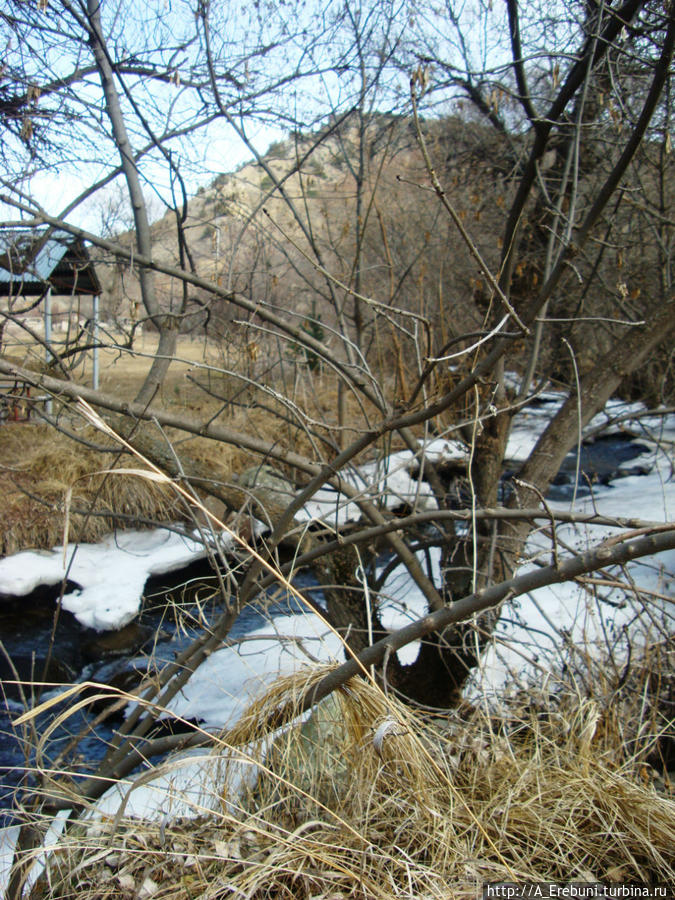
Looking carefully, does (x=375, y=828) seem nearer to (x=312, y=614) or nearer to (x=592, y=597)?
(x=312, y=614)

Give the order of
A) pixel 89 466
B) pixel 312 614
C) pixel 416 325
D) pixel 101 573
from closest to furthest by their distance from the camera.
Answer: pixel 416 325 < pixel 312 614 < pixel 101 573 < pixel 89 466

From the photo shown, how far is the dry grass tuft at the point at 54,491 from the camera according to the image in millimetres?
6560

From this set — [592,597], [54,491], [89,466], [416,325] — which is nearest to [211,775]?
[416,325]

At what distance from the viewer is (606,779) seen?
1915mm

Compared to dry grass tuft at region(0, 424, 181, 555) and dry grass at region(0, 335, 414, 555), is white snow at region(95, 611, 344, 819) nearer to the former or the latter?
dry grass at region(0, 335, 414, 555)

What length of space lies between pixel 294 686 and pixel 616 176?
4.92 ft

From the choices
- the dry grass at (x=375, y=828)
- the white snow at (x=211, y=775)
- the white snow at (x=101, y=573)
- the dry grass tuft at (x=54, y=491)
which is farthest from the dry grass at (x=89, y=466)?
the dry grass at (x=375, y=828)

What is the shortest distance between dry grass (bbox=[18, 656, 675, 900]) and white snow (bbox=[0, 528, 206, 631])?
12.6 ft

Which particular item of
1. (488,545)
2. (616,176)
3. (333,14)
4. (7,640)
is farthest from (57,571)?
(616,176)

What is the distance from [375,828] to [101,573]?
5.06 meters

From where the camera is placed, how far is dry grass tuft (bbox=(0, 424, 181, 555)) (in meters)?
6.56

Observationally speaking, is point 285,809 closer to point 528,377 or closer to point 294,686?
point 294,686

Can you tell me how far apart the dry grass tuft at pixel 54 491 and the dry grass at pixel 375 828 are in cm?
463

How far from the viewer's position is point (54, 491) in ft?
23.2
